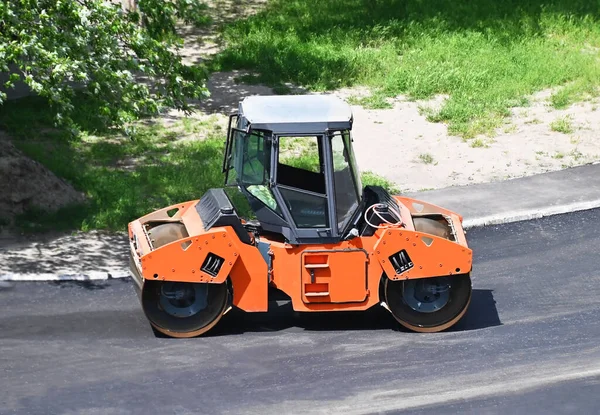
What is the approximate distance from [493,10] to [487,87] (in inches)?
188

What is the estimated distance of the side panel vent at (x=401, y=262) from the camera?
36.9 ft

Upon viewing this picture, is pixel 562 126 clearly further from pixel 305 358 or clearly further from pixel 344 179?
pixel 305 358

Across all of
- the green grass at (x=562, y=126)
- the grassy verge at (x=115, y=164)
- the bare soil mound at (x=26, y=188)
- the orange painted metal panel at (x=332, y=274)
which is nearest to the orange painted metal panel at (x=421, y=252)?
the orange painted metal panel at (x=332, y=274)

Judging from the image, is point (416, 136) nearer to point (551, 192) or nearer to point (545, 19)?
point (551, 192)

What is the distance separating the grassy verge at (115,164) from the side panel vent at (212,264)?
3899 millimetres

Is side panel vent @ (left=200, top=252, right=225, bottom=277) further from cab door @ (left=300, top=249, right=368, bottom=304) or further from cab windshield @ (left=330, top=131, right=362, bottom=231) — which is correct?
cab windshield @ (left=330, top=131, right=362, bottom=231)

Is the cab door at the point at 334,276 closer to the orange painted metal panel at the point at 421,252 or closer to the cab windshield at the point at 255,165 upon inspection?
the orange painted metal panel at the point at 421,252

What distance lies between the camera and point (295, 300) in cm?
1132

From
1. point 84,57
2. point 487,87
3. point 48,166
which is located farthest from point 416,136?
point 84,57

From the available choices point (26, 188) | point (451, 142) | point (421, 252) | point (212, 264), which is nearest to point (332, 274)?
point (421, 252)

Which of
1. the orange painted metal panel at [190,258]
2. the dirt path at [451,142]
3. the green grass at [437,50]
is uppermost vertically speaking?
the orange painted metal panel at [190,258]

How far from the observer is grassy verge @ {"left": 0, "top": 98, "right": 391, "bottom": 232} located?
1489 cm

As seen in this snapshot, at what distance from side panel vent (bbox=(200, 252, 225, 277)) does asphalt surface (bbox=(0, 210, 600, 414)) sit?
31.6 inches

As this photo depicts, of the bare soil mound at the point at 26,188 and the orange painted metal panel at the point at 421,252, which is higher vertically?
the orange painted metal panel at the point at 421,252
